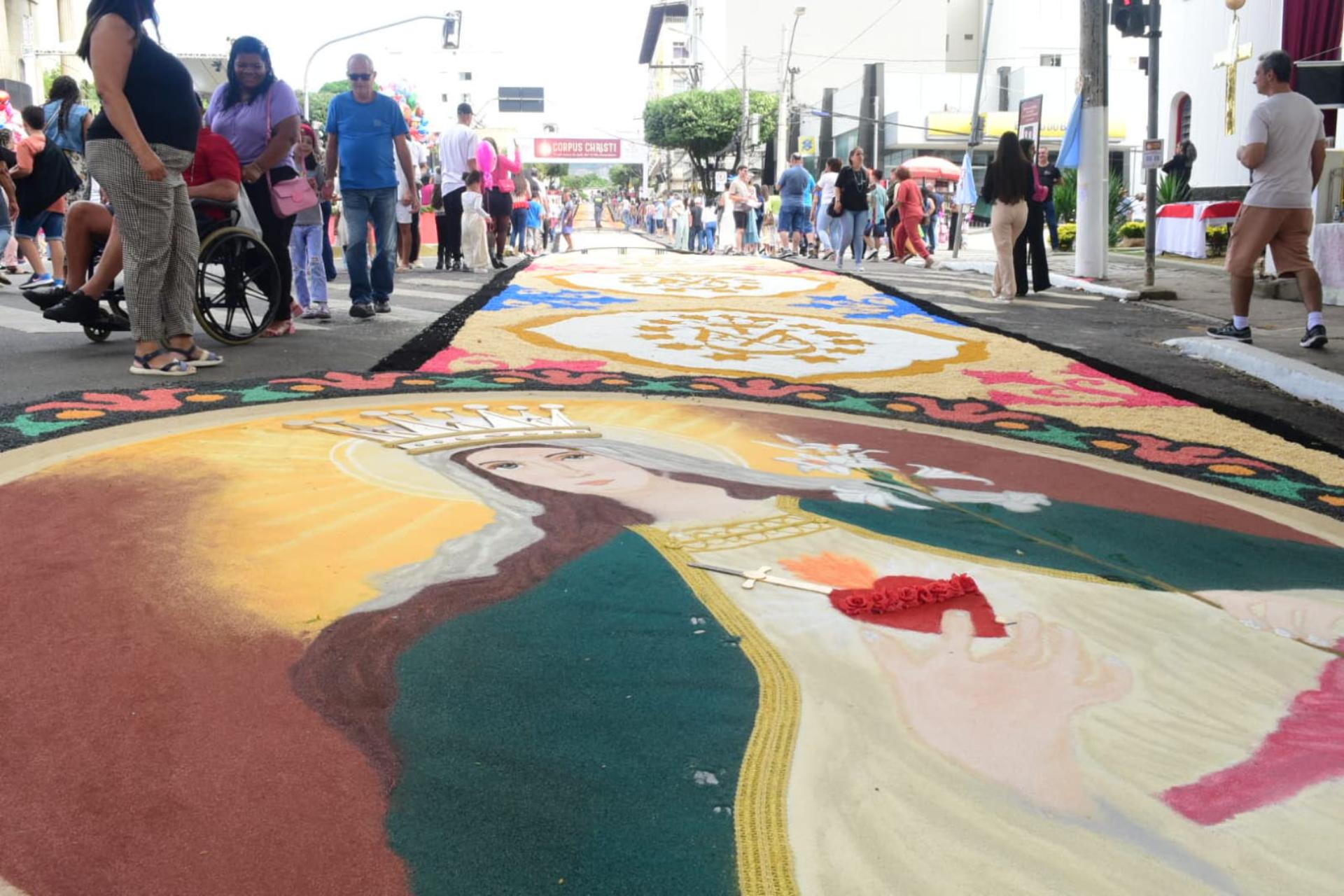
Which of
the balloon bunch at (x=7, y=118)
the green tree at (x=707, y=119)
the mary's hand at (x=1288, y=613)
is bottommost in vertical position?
the mary's hand at (x=1288, y=613)

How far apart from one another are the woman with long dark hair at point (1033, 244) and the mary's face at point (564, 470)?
26.1 feet

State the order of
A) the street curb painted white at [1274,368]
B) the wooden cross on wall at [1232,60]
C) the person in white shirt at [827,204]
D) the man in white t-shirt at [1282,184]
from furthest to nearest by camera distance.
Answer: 1. the wooden cross on wall at [1232,60]
2. the person in white shirt at [827,204]
3. the man in white t-shirt at [1282,184]
4. the street curb painted white at [1274,368]

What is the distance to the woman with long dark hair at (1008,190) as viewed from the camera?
10344 mm

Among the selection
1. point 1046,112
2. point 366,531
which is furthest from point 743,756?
point 1046,112

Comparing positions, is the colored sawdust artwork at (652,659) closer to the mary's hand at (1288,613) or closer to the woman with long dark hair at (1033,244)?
the mary's hand at (1288,613)

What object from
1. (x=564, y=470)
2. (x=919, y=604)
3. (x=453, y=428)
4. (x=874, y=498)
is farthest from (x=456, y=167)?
(x=919, y=604)

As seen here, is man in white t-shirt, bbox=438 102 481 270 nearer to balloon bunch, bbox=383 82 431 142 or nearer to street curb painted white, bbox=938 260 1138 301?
street curb painted white, bbox=938 260 1138 301

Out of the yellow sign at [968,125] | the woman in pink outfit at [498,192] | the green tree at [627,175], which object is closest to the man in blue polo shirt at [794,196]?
the woman in pink outfit at [498,192]

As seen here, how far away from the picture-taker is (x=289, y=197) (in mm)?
6551

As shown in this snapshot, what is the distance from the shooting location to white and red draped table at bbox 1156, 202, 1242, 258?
57.6 ft

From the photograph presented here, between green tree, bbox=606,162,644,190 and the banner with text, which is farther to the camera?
green tree, bbox=606,162,644,190

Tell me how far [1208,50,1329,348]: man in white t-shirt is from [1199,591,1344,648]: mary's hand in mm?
4926

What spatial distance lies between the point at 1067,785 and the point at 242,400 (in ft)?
12.1

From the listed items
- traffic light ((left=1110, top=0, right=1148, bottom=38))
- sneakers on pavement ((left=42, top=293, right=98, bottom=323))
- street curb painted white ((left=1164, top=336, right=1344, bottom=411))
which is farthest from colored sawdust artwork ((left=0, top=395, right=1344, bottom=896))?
traffic light ((left=1110, top=0, right=1148, bottom=38))
